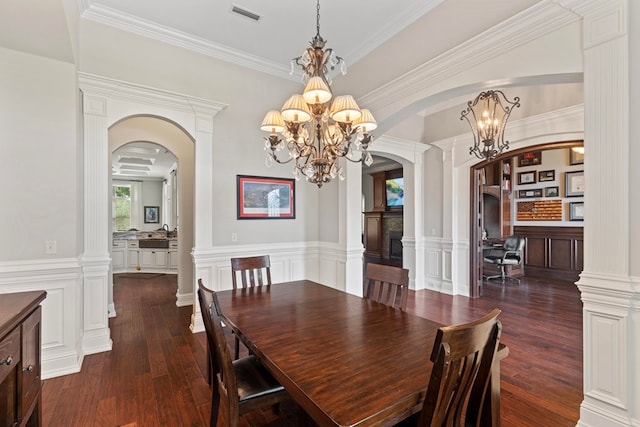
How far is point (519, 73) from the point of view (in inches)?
93.4

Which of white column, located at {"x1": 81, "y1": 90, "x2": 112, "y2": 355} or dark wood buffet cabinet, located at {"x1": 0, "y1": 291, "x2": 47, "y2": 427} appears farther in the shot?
white column, located at {"x1": 81, "y1": 90, "x2": 112, "y2": 355}

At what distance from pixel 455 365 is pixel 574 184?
7.58 m

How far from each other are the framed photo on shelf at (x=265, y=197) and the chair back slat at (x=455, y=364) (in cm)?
332

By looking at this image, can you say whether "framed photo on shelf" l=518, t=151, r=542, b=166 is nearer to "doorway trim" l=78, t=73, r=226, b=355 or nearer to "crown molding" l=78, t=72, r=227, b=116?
"crown molding" l=78, t=72, r=227, b=116

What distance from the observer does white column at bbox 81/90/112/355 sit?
3061mm

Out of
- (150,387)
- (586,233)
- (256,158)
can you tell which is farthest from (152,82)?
(586,233)

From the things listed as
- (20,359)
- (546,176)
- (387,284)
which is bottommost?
(20,359)

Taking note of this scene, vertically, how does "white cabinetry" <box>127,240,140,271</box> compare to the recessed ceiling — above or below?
below

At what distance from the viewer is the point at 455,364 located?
3.42 ft

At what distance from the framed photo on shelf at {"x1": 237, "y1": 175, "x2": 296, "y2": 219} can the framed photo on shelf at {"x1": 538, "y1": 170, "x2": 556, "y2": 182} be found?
6.24m

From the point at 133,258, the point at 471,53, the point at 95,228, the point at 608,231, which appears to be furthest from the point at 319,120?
the point at 133,258

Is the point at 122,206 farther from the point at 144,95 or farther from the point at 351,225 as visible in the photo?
the point at 351,225

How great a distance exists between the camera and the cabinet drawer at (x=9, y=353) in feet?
4.13

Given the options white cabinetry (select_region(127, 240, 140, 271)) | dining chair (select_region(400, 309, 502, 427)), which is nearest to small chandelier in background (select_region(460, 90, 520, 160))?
dining chair (select_region(400, 309, 502, 427))
